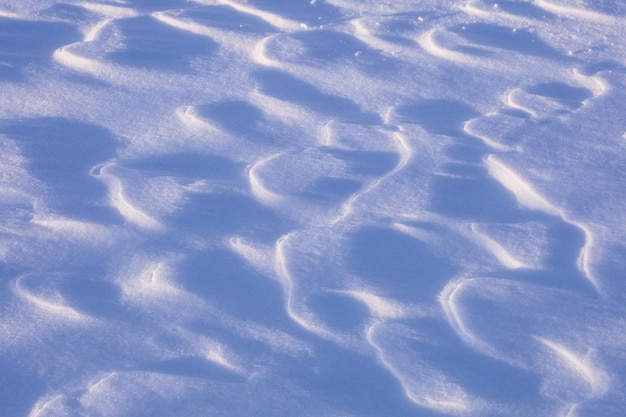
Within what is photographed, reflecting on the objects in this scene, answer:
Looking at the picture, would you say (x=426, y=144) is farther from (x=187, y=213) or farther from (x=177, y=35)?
(x=177, y=35)

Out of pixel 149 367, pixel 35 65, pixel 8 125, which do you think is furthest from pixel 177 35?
pixel 149 367

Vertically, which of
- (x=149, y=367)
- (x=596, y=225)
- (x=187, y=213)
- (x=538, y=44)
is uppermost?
(x=538, y=44)

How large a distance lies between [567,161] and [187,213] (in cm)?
113

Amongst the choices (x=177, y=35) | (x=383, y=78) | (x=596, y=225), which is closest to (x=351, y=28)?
(x=383, y=78)

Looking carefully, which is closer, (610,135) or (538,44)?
(610,135)

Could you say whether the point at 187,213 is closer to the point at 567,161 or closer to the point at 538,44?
the point at 567,161

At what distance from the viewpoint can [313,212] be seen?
2049 millimetres

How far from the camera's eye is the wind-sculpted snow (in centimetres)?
165

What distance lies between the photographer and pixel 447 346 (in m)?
1.72

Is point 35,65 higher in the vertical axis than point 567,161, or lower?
lower

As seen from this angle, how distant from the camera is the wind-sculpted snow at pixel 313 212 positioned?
1654mm

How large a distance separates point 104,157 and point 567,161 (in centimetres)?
138

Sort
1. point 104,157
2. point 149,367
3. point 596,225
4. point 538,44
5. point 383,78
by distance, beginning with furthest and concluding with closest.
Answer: point 538,44 → point 383,78 → point 104,157 → point 596,225 → point 149,367

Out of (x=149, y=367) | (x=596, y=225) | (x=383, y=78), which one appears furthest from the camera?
(x=383, y=78)
